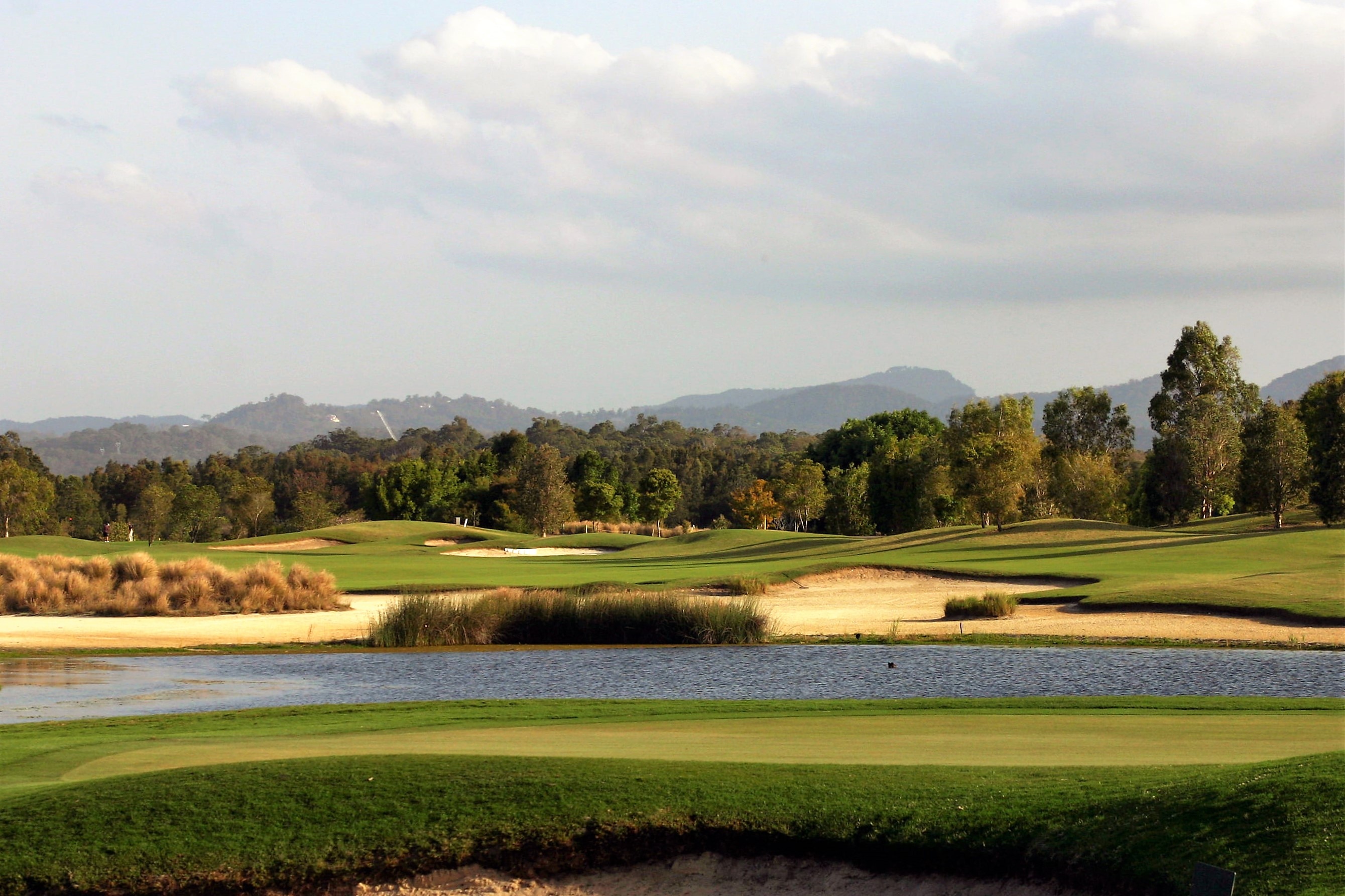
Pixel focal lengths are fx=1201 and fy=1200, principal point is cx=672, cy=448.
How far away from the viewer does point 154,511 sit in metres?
90.8

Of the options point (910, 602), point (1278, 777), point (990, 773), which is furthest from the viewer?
point (910, 602)

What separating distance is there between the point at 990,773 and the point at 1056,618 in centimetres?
2069

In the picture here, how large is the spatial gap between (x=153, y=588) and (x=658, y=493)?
5721 centimetres

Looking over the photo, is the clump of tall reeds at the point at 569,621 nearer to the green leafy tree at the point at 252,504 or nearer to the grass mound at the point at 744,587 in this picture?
the grass mound at the point at 744,587

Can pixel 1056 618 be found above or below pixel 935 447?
below

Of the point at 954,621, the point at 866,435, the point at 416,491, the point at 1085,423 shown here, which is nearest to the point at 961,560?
the point at 954,621

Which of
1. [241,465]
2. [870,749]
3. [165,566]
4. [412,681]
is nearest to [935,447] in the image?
[165,566]

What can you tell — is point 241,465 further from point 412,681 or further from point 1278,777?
point 1278,777

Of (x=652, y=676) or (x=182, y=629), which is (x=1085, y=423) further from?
(x=652, y=676)

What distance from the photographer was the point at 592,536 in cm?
6444

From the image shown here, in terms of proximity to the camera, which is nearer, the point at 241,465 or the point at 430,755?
the point at 430,755

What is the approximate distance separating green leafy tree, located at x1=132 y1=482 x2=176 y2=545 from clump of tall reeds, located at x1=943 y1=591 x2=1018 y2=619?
75701 mm

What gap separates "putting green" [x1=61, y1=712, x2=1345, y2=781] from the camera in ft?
34.3

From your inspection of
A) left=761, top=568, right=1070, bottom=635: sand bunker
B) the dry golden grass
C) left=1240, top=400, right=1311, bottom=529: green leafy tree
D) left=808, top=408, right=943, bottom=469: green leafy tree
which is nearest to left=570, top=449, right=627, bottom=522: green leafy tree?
the dry golden grass
